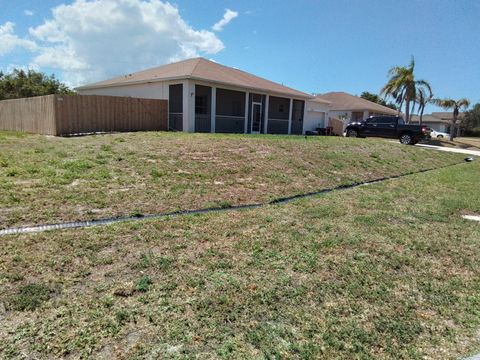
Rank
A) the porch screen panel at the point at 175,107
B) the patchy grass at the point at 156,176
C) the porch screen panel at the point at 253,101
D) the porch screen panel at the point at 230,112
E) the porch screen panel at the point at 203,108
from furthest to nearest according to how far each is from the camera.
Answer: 1. the porch screen panel at the point at 253,101
2. the porch screen panel at the point at 230,112
3. the porch screen panel at the point at 203,108
4. the porch screen panel at the point at 175,107
5. the patchy grass at the point at 156,176

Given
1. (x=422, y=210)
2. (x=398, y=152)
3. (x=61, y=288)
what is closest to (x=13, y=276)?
(x=61, y=288)

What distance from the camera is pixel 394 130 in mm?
23438

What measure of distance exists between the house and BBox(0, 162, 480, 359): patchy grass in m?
14.0

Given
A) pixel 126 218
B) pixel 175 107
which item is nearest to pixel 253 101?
pixel 175 107

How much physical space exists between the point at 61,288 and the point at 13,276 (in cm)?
52

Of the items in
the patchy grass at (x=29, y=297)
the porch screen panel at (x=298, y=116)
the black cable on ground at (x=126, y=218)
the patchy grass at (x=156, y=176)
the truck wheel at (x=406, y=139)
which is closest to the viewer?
the patchy grass at (x=29, y=297)

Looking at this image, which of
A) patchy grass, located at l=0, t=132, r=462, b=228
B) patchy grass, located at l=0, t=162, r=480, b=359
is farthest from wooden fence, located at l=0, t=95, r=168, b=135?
patchy grass, located at l=0, t=162, r=480, b=359

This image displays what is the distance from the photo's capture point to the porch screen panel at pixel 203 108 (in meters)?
18.8

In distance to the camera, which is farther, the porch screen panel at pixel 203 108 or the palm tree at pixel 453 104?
the palm tree at pixel 453 104

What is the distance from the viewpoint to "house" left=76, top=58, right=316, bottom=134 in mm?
18109

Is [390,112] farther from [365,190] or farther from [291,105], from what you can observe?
[365,190]

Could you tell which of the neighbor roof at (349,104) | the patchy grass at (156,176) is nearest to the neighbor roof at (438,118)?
the neighbor roof at (349,104)

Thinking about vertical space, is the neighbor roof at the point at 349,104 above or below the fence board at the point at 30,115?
above

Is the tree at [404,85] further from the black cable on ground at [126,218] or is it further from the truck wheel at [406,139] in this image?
the black cable on ground at [126,218]
